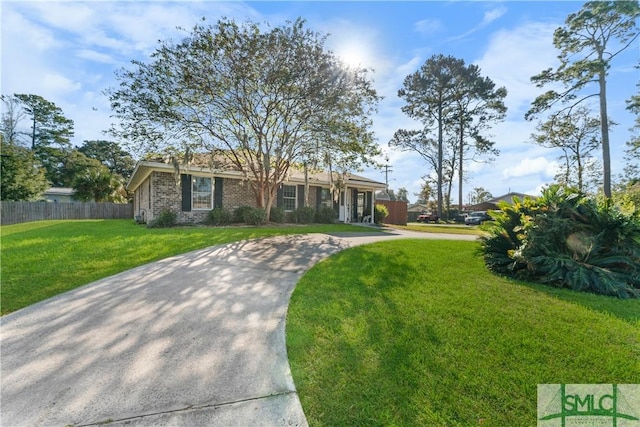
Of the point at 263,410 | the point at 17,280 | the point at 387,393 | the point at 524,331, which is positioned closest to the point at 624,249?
the point at 524,331

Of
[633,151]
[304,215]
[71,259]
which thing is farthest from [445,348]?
[633,151]

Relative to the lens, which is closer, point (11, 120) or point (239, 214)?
point (239, 214)

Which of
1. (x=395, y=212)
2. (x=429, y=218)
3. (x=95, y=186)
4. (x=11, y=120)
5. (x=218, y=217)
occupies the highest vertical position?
(x=11, y=120)

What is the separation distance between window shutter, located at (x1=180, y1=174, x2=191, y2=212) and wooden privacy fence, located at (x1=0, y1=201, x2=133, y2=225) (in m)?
15.2

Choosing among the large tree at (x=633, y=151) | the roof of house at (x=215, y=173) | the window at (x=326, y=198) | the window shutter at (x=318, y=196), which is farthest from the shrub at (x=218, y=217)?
the large tree at (x=633, y=151)

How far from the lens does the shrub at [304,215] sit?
15797mm

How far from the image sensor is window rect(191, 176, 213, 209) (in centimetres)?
1387

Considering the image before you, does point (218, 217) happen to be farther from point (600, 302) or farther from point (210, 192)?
point (600, 302)

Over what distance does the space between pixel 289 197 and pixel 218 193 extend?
391 cm

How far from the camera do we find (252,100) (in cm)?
1224

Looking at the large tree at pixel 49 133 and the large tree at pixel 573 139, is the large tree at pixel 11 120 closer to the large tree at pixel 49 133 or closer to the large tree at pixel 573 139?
the large tree at pixel 49 133

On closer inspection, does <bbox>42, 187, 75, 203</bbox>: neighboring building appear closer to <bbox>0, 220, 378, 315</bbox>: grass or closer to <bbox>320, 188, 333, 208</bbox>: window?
<bbox>320, 188, 333, 208</bbox>: window

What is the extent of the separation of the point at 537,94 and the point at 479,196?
5054 centimetres

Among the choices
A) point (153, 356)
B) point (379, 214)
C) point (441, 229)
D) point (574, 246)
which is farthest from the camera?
point (379, 214)
